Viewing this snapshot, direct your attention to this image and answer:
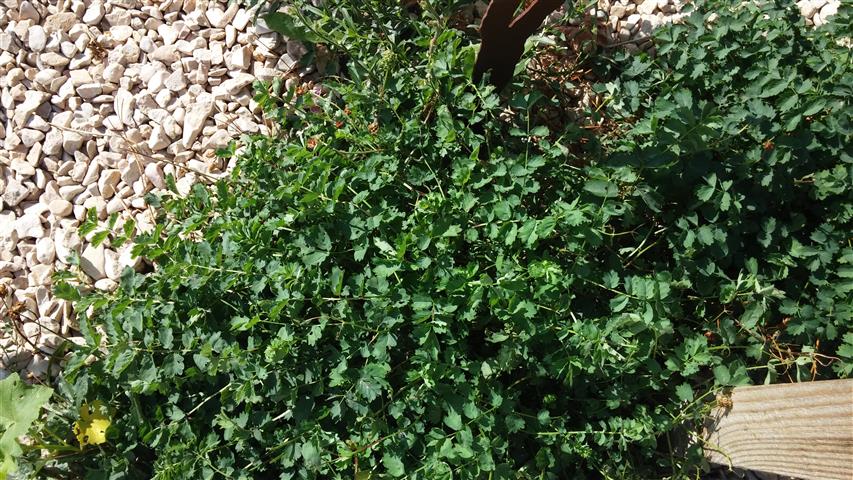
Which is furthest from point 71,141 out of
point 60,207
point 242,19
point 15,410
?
point 15,410

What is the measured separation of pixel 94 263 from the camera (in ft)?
9.37

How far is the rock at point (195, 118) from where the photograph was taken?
3.05m

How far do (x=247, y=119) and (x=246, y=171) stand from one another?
564 mm

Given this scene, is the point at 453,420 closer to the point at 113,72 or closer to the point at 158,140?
the point at 158,140

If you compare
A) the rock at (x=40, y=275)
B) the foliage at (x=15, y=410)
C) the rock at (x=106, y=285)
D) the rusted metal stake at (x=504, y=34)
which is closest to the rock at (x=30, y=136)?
the rock at (x=40, y=275)

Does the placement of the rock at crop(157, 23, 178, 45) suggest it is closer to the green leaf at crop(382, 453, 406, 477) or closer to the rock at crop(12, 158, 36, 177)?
the rock at crop(12, 158, 36, 177)

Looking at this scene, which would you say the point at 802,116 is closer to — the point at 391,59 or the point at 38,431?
the point at 391,59

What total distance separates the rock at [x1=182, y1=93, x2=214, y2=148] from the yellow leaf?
1.15m

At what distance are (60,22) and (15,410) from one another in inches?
70.9

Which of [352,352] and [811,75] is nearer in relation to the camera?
[352,352]

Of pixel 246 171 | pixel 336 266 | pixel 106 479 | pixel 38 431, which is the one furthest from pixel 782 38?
pixel 38 431

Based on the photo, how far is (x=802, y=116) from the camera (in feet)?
7.61

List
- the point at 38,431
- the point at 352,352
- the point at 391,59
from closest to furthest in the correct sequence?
the point at 352,352 → the point at 38,431 → the point at 391,59

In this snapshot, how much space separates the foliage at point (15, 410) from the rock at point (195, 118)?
1151 millimetres
